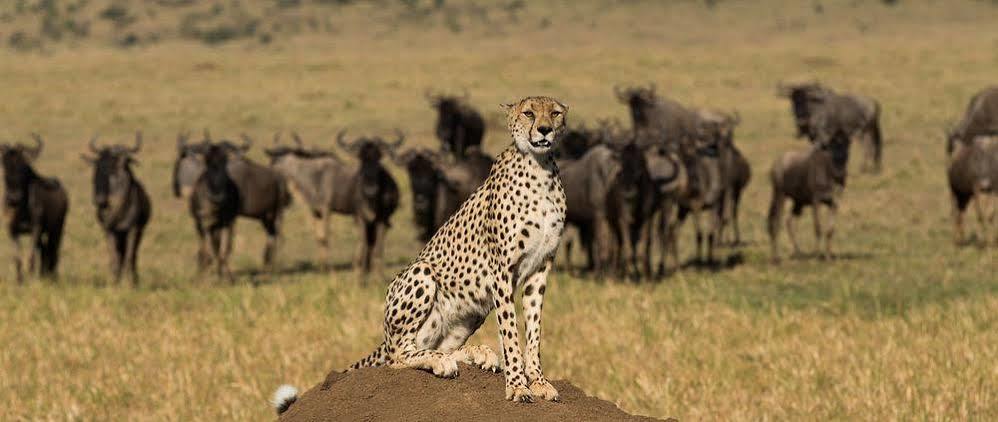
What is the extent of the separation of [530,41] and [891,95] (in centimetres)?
4244

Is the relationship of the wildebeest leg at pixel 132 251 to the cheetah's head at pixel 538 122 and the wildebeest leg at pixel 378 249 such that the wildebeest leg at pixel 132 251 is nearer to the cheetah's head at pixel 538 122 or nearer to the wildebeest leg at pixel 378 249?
the wildebeest leg at pixel 378 249

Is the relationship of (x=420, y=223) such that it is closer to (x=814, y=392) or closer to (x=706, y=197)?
(x=706, y=197)

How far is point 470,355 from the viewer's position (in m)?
6.97

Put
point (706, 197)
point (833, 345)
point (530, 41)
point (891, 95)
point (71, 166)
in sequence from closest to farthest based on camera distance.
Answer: point (833, 345), point (706, 197), point (71, 166), point (891, 95), point (530, 41)

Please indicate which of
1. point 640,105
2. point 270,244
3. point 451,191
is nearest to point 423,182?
point 451,191

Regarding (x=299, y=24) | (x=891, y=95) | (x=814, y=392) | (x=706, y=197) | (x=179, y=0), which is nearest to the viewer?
(x=814, y=392)

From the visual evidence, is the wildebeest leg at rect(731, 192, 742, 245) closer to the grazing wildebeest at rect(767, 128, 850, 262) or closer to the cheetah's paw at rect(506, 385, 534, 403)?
the grazing wildebeest at rect(767, 128, 850, 262)

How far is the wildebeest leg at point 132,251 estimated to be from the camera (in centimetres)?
1952

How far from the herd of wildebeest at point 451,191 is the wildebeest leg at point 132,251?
0.8 inches

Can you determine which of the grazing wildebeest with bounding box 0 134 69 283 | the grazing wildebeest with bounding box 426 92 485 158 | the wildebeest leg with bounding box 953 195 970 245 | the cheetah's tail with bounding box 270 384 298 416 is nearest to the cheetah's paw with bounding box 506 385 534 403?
the cheetah's tail with bounding box 270 384 298 416

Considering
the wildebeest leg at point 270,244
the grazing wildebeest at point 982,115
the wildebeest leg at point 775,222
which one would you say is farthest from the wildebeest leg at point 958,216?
the wildebeest leg at point 270,244

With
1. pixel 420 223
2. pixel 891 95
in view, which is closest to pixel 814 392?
pixel 420 223

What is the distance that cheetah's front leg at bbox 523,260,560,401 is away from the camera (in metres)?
6.18

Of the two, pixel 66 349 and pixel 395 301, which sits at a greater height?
pixel 395 301
